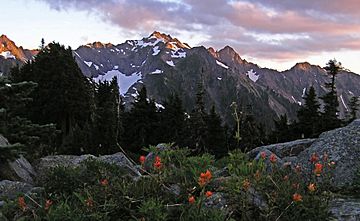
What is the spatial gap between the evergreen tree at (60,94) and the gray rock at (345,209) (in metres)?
29.5

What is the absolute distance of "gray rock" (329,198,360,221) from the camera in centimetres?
464

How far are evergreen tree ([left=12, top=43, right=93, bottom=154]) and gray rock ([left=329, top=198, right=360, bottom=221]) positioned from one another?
96.7ft

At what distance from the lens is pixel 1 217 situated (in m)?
4.50

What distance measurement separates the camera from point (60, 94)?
34781 millimetres

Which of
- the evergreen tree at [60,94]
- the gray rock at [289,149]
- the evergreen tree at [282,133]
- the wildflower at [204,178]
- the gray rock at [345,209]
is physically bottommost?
the evergreen tree at [282,133]

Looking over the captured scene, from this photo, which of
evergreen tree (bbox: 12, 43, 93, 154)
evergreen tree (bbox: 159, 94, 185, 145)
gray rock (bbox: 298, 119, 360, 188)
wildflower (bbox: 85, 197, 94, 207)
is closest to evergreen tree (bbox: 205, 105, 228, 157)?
evergreen tree (bbox: 159, 94, 185, 145)

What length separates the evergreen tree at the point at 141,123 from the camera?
125 ft

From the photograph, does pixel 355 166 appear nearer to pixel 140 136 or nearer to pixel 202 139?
pixel 202 139

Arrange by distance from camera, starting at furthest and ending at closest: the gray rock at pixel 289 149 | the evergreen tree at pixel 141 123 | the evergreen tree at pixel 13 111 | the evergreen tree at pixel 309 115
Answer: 1. the evergreen tree at pixel 141 123
2. the evergreen tree at pixel 309 115
3. the evergreen tree at pixel 13 111
4. the gray rock at pixel 289 149

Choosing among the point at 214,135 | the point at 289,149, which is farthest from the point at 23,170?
the point at 214,135

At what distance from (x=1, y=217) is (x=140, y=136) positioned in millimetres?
32785

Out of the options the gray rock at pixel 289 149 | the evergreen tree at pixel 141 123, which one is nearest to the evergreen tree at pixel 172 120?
the evergreen tree at pixel 141 123

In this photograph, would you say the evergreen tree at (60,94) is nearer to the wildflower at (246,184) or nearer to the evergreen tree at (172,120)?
the evergreen tree at (172,120)

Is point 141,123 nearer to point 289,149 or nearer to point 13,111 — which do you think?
point 13,111
